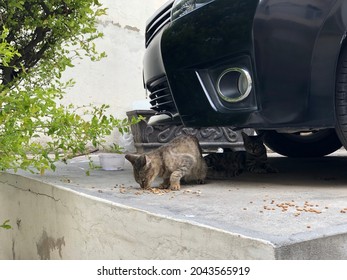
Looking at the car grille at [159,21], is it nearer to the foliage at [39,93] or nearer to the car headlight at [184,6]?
the car headlight at [184,6]

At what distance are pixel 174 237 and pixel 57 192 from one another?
0.89 meters

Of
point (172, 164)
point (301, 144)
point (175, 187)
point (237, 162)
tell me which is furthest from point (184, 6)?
point (301, 144)

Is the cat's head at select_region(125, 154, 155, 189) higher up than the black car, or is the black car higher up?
the black car

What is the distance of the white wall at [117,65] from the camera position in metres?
5.46

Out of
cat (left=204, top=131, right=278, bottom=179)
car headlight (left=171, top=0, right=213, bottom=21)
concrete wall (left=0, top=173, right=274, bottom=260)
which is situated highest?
car headlight (left=171, top=0, right=213, bottom=21)

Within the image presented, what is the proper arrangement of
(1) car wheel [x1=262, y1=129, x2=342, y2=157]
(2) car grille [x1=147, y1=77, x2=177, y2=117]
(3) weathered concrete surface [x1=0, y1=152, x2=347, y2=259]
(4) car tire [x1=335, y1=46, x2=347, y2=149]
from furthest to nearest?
(1) car wheel [x1=262, y1=129, x2=342, y2=157] → (2) car grille [x1=147, y1=77, x2=177, y2=117] → (4) car tire [x1=335, y1=46, x2=347, y2=149] → (3) weathered concrete surface [x1=0, y1=152, x2=347, y2=259]

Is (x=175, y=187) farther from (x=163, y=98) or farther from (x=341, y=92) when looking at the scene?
(x=341, y=92)

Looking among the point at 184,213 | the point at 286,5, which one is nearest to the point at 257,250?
the point at 184,213

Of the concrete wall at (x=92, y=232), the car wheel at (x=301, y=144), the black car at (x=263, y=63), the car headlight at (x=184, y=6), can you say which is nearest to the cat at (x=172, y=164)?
the black car at (x=263, y=63)

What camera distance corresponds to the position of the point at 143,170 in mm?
2189

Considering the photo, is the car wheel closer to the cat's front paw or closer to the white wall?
the cat's front paw

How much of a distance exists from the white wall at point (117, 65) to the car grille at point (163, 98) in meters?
2.80

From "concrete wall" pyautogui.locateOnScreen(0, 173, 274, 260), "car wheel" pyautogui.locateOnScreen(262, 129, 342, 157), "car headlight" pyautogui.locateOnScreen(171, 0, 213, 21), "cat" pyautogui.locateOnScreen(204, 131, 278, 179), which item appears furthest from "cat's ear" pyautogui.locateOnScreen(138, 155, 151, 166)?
"car wheel" pyautogui.locateOnScreen(262, 129, 342, 157)

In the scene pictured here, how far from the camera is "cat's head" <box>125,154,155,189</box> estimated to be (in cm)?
218
